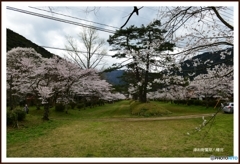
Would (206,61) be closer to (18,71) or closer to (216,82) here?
(216,82)

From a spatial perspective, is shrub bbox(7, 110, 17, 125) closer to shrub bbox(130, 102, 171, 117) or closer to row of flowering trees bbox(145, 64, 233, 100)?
row of flowering trees bbox(145, 64, 233, 100)

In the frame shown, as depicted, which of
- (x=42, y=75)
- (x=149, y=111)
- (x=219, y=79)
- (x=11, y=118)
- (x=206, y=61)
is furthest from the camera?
(x=149, y=111)

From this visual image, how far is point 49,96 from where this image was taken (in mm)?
13016

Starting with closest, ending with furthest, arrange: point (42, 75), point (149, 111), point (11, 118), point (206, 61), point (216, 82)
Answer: point (206, 61)
point (216, 82)
point (11, 118)
point (42, 75)
point (149, 111)

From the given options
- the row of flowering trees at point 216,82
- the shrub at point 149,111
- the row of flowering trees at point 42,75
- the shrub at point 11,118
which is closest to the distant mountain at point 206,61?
the row of flowering trees at point 216,82

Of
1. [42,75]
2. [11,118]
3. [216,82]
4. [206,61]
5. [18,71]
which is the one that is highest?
[18,71]

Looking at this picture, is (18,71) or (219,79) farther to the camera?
(18,71)

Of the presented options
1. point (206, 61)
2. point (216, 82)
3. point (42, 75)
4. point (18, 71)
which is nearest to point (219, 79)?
point (216, 82)

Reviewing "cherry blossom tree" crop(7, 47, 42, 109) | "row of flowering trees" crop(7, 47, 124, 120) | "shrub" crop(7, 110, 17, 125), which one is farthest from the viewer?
"cherry blossom tree" crop(7, 47, 42, 109)

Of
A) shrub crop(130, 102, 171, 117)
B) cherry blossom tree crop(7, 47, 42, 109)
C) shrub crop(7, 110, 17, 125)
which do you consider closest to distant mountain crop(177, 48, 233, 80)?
shrub crop(7, 110, 17, 125)

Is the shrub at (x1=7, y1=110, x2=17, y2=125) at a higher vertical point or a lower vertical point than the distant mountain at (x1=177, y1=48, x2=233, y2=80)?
lower

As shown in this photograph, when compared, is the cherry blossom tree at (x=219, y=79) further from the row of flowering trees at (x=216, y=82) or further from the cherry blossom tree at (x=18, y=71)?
the cherry blossom tree at (x=18, y=71)

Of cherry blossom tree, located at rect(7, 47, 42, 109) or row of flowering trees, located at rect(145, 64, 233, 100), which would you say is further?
cherry blossom tree, located at rect(7, 47, 42, 109)

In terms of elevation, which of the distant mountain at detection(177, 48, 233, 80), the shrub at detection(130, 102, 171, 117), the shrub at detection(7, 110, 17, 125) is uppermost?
the distant mountain at detection(177, 48, 233, 80)
